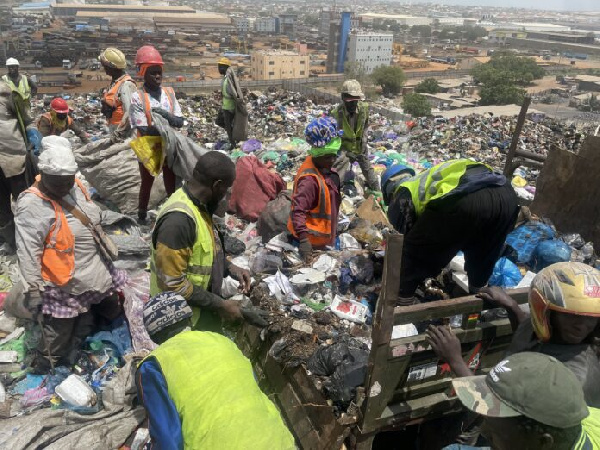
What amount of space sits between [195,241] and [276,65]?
47909 millimetres

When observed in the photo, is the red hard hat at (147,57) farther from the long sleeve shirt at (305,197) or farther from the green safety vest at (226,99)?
the green safety vest at (226,99)

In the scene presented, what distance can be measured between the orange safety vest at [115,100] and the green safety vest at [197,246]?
3101 mm

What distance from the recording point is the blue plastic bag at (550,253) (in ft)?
11.9

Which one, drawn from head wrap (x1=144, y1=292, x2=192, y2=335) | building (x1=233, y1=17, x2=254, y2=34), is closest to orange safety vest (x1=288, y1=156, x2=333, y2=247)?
head wrap (x1=144, y1=292, x2=192, y2=335)

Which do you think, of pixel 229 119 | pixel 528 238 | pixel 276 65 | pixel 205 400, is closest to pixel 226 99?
pixel 229 119

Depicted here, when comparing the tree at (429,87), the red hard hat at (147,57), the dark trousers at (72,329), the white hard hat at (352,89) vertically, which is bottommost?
the tree at (429,87)

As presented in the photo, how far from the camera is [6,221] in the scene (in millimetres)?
4504

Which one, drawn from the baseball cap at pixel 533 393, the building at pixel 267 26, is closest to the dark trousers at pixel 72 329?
the baseball cap at pixel 533 393

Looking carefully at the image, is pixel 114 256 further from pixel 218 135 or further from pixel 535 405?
pixel 218 135

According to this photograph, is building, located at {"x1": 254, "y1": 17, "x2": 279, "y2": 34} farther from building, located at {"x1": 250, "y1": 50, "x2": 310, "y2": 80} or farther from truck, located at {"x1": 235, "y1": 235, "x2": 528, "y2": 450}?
truck, located at {"x1": 235, "y1": 235, "x2": 528, "y2": 450}

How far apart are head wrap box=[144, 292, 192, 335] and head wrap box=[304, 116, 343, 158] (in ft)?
5.90

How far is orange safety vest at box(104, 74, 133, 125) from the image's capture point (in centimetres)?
476

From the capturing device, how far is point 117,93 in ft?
15.5

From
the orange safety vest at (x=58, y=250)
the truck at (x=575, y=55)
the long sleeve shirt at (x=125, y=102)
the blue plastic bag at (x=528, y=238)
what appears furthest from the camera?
the truck at (x=575, y=55)
